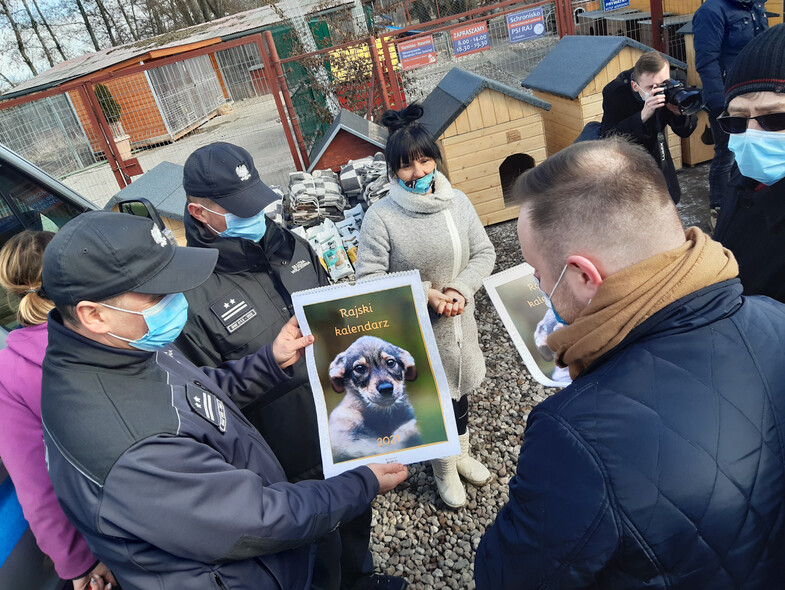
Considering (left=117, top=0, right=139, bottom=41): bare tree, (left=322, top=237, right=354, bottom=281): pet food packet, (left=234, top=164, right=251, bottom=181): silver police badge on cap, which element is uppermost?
(left=117, top=0, right=139, bottom=41): bare tree

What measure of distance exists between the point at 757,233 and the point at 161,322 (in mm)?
2189

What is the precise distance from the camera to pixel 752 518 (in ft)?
3.29

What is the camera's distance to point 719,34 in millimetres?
4703

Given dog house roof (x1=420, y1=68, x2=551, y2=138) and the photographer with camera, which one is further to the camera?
dog house roof (x1=420, y1=68, x2=551, y2=138)

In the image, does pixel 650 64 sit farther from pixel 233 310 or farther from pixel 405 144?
pixel 233 310

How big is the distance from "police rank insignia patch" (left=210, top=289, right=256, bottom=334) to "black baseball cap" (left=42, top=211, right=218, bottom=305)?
2.19 feet

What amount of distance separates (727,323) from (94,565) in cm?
200

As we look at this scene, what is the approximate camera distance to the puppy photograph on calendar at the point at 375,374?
206 centimetres

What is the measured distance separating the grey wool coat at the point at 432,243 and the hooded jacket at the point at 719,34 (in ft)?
11.9

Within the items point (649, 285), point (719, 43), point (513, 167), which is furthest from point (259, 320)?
point (513, 167)

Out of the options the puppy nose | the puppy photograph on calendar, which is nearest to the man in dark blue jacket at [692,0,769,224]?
the puppy photograph on calendar

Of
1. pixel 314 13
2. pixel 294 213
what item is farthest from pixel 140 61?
pixel 294 213

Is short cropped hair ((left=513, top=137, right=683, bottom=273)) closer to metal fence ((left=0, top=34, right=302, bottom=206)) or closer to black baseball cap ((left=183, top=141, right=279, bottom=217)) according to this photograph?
black baseball cap ((left=183, top=141, right=279, bottom=217))

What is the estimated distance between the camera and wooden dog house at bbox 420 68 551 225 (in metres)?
5.62
